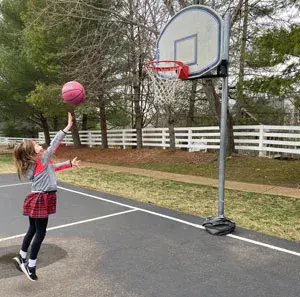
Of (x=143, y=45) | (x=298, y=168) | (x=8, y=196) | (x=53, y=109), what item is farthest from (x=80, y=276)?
(x=53, y=109)

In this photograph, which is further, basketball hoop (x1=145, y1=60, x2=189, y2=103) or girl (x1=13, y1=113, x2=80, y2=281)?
basketball hoop (x1=145, y1=60, x2=189, y2=103)

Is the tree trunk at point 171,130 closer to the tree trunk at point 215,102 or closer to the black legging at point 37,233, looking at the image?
the tree trunk at point 215,102

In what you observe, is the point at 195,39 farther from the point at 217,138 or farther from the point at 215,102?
the point at 217,138

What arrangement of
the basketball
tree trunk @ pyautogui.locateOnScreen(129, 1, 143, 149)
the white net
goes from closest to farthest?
the basketball < the white net < tree trunk @ pyautogui.locateOnScreen(129, 1, 143, 149)

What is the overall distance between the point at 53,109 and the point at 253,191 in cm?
1151

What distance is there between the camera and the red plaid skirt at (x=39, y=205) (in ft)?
12.5

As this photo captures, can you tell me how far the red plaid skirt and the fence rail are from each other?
974cm

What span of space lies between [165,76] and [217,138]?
8300 millimetres

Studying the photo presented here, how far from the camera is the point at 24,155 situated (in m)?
3.83

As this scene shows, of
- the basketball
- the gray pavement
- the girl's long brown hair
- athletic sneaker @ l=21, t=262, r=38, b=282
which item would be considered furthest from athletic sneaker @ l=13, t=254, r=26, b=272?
the basketball

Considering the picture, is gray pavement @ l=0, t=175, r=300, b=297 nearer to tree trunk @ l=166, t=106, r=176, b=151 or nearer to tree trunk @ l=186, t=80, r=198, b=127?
tree trunk @ l=166, t=106, r=176, b=151

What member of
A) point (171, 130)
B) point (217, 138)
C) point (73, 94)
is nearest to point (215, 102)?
point (217, 138)

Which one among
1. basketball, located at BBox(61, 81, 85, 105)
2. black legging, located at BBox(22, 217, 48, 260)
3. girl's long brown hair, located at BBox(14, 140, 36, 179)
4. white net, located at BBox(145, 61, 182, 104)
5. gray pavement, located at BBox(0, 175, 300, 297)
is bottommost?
gray pavement, located at BBox(0, 175, 300, 297)

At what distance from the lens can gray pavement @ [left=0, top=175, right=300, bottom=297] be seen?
3.61 metres
